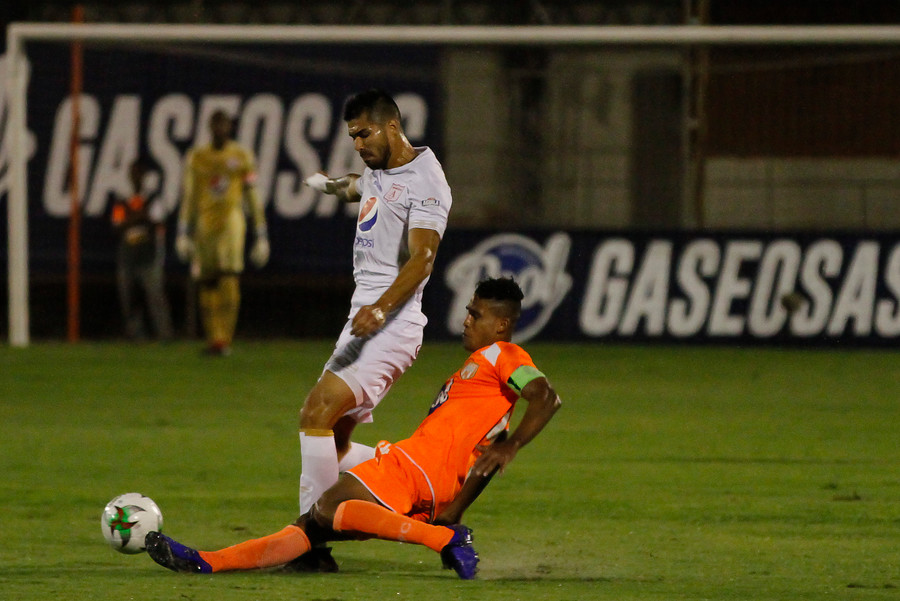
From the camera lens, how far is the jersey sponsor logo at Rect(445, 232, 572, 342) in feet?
45.6

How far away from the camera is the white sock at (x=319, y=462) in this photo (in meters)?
4.98

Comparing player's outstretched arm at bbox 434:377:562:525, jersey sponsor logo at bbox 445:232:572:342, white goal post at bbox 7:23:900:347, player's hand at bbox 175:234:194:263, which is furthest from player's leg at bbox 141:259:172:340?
player's outstretched arm at bbox 434:377:562:525

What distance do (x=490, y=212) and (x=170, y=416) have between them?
6.72m

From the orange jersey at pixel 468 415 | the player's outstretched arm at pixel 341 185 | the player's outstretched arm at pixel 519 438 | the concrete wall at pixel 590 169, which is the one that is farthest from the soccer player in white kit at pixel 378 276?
the concrete wall at pixel 590 169

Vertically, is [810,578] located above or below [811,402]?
above

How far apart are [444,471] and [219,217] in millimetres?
8468

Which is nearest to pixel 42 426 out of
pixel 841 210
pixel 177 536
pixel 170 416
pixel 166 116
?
pixel 170 416

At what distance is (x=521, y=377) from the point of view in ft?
15.6

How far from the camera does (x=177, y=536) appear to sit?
550 cm

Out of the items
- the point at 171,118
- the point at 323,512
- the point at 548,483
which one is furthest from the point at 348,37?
the point at 323,512

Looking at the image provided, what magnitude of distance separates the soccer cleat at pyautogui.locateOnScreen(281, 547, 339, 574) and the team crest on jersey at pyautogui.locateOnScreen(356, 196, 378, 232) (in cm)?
112

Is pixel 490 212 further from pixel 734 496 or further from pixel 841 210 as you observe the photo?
pixel 734 496

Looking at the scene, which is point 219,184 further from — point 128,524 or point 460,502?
point 460,502

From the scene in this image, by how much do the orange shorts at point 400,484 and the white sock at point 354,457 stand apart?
0.41 meters
